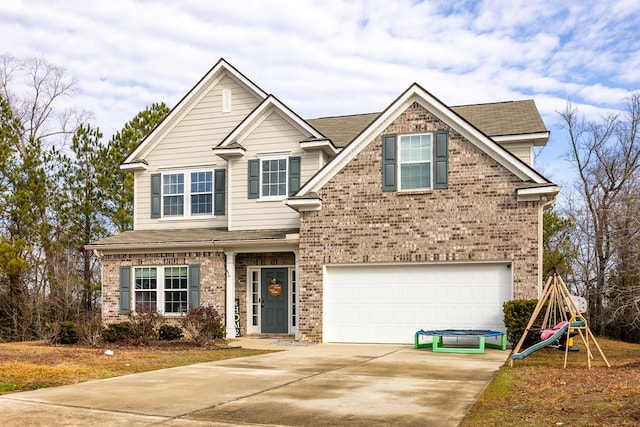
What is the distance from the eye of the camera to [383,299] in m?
18.3

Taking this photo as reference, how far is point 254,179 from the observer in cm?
2127

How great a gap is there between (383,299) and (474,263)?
106 inches

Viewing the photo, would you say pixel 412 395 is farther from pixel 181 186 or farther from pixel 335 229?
pixel 181 186

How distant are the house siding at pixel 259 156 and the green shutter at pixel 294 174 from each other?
0.48 feet

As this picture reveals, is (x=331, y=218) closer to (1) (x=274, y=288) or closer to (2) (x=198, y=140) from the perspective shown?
(1) (x=274, y=288)

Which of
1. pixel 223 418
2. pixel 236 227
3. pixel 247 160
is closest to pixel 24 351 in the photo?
pixel 236 227

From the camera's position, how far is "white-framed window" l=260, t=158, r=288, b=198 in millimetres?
21141

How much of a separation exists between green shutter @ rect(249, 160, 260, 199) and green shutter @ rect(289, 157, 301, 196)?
1.11 metres

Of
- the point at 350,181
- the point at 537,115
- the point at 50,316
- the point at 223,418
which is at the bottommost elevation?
the point at 50,316

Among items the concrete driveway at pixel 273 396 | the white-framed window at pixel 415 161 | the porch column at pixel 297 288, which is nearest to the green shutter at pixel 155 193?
the porch column at pixel 297 288

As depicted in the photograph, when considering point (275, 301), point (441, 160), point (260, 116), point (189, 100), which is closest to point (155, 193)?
point (189, 100)

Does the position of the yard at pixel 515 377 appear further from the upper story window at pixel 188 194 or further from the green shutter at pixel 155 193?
the green shutter at pixel 155 193

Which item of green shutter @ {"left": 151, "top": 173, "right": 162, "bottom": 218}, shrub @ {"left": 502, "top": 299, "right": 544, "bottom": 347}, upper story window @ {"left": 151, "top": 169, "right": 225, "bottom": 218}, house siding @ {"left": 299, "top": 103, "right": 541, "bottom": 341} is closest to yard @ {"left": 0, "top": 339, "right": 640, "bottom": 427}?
shrub @ {"left": 502, "top": 299, "right": 544, "bottom": 347}

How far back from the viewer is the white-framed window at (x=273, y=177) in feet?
69.4
